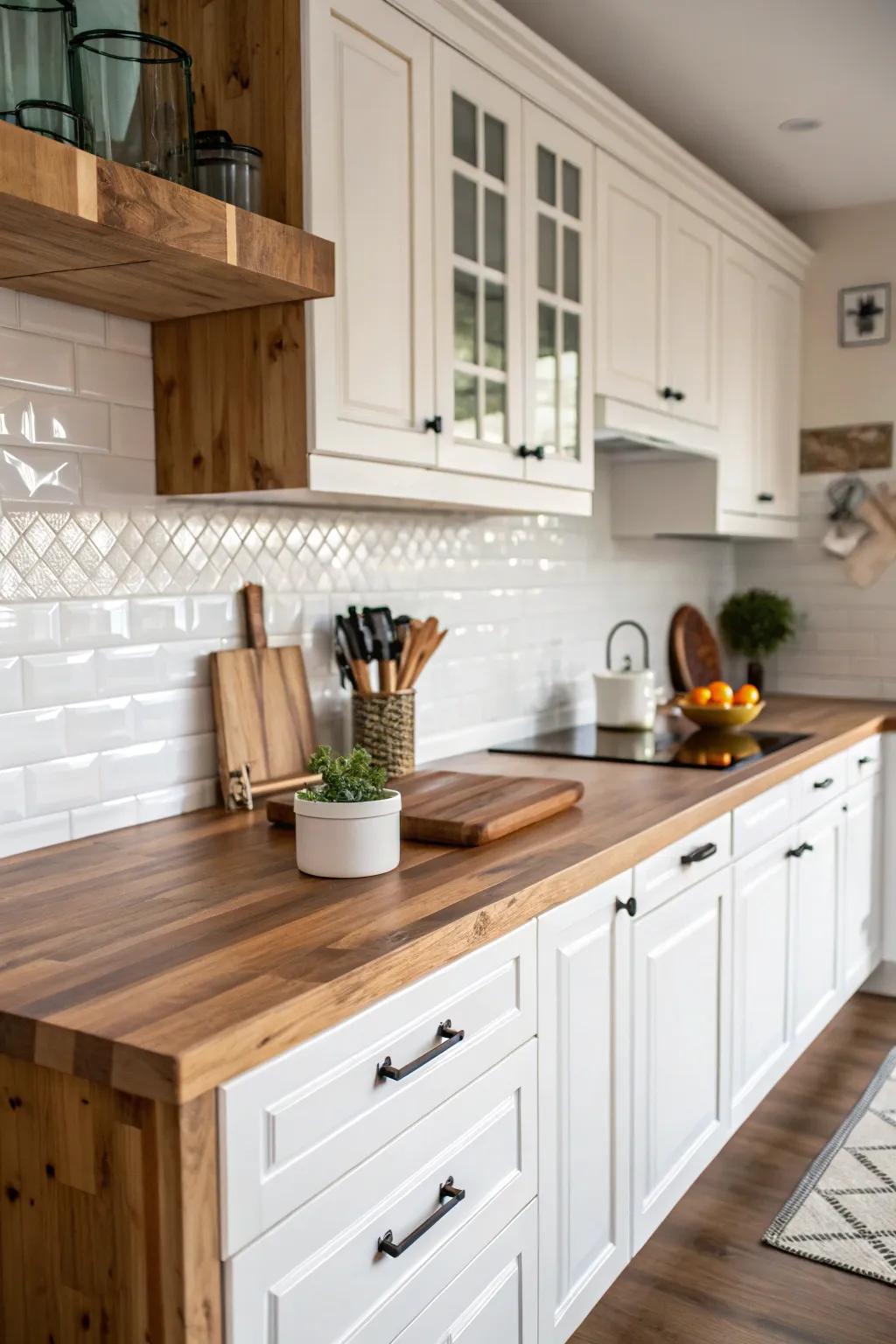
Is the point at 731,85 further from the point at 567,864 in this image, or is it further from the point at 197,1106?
the point at 197,1106

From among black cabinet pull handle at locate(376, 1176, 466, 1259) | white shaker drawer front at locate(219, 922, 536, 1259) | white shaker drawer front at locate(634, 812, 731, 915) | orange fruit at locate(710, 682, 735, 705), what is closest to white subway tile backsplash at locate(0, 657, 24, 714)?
white shaker drawer front at locate(219, 922, 536, 1259)

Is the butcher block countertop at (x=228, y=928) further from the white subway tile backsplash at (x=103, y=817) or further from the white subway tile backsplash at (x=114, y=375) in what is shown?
the white subway tile backsplash at (x=114, y=375)

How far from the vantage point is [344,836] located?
171 cm

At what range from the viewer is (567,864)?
1836 millimetres

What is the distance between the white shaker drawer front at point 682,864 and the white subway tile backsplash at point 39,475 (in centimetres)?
114

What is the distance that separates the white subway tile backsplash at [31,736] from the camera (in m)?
1.84

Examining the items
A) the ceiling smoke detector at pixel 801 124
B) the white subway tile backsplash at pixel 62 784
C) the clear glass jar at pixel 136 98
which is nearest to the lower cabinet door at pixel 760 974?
the white subway tile backsplash at pixel 62 784

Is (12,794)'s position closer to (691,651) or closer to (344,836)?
(344,836)

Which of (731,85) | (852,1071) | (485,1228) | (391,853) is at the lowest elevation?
(852,1071)

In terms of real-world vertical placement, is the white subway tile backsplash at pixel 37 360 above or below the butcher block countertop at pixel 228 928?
above

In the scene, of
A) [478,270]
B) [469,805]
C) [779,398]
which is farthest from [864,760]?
[478,270]

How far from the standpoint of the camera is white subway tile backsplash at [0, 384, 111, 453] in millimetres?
1823

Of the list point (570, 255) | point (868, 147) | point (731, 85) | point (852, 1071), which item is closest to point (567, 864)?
point (570, 255)

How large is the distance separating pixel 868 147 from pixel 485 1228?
3319mm
